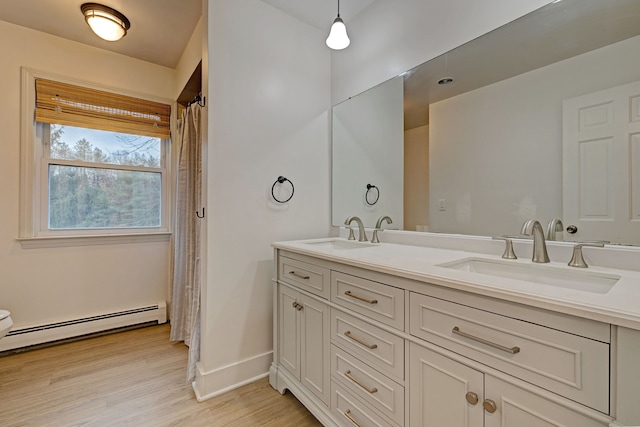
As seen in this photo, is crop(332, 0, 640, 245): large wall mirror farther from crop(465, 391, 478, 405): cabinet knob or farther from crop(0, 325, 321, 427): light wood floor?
crop(0, 325, 321, 427): light wood floor

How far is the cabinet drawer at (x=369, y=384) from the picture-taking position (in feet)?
3.40

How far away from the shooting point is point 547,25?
3.89 feet

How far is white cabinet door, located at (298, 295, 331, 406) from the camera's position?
138 centimetres

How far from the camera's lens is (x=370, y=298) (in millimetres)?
1145

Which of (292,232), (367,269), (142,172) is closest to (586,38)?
(367,269)

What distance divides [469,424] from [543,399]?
0.24m

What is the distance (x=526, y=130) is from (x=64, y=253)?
3.45 m

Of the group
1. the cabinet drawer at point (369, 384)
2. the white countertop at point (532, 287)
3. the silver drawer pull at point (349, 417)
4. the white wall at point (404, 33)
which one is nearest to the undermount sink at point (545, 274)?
the white countertop at point (532, 287)

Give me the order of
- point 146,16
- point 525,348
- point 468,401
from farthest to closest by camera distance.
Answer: point 146,16 < point 468,401 < point 525,348

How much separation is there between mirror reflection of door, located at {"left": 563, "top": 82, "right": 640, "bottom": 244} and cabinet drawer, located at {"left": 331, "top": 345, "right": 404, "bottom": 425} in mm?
927

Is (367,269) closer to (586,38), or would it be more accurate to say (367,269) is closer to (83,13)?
(586,38)

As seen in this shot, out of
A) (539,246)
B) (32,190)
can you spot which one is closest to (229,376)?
(539,246)

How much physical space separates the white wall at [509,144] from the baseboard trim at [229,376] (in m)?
1.44

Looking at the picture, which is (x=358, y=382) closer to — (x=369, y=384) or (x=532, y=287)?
(x=369, y=384)
